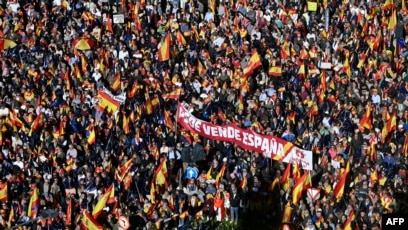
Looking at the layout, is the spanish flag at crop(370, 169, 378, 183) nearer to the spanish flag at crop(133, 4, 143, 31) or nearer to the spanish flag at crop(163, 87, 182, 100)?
the spanish flag at crop(163, 87, 182, 100)

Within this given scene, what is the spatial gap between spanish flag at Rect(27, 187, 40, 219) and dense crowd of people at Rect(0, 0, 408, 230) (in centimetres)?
4

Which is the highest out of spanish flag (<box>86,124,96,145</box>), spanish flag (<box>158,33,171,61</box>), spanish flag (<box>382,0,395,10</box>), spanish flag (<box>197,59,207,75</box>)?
spanish flag (<box>382,0,395,10</box>)

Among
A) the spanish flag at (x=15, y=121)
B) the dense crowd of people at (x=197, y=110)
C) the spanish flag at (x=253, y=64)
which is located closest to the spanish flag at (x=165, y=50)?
the dense crowd of people at (x=197, y=110)

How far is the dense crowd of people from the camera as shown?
38.1m

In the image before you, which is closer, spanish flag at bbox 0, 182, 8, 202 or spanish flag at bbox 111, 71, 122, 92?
spanish flag at bbox 0, 182, 8, 202

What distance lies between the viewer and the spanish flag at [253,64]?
44.9 meters

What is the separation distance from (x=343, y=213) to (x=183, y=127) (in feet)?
22.2

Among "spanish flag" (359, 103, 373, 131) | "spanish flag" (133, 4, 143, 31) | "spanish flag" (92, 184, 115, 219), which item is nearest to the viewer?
"spanish flag" (92, 184, 115, 219)

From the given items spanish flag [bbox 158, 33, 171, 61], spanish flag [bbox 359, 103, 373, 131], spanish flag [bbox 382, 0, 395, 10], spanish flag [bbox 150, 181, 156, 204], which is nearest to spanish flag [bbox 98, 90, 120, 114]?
spanish flag [bbox 158, 33, 171, 61]

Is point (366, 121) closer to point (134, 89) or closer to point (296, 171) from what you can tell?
point (296, 171)

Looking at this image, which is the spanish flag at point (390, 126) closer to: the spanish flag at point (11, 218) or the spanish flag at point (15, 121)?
the spanish flag at point (15, 121)

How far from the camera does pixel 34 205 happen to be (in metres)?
38.6

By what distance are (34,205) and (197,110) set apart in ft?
21.9

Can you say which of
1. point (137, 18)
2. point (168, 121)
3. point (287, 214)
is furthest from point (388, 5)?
point (287, 214)
